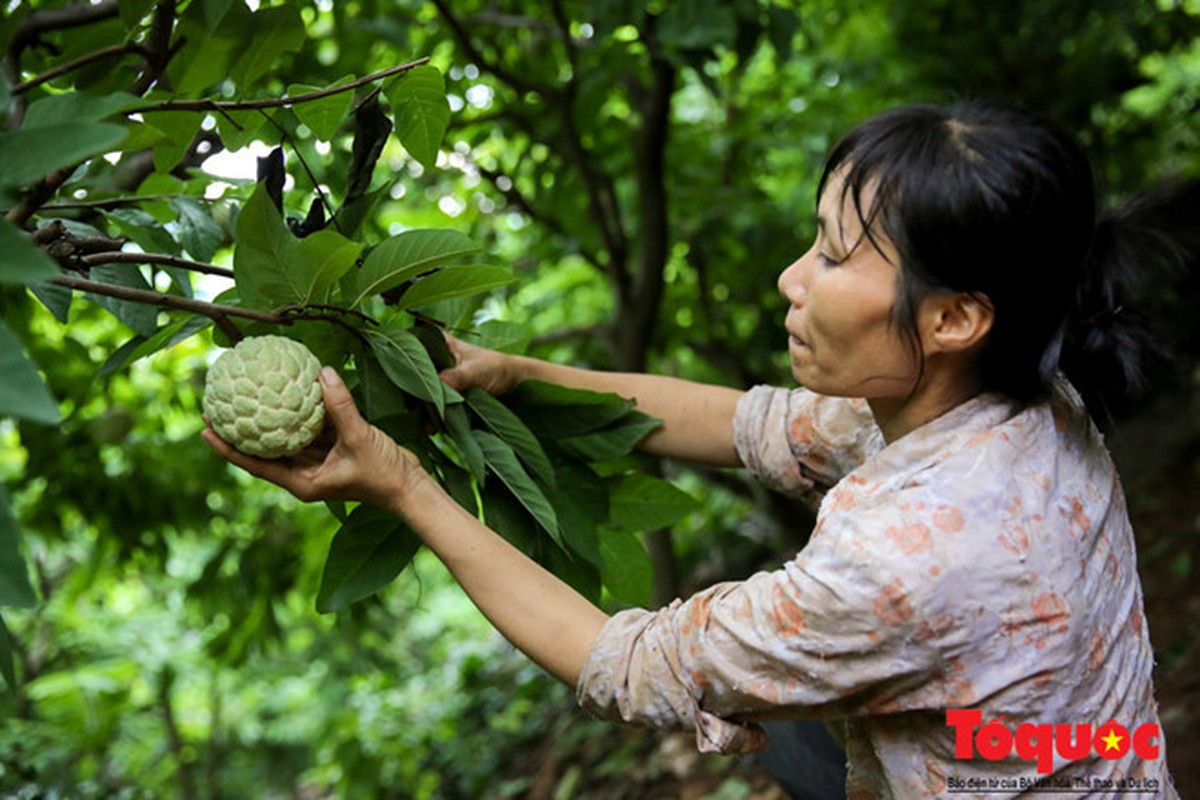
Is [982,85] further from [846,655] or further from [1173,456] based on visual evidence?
[846,655]

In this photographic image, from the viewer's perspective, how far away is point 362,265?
1.04 metres

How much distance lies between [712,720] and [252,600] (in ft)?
5.65

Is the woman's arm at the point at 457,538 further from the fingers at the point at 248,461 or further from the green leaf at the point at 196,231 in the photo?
the green leaf at the point at 196,231

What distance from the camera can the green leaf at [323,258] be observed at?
3.13 feet

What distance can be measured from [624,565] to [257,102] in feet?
2.06

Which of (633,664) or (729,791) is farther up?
(633,664)

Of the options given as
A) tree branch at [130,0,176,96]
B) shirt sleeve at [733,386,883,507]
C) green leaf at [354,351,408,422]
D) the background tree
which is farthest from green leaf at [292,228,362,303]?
shirt sleeve at [733,386,883,507]

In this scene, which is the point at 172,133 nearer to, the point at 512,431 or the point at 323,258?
the point at 323,258

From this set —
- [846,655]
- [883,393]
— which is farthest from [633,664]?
[883,393]

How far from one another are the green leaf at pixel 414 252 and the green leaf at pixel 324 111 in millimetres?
142

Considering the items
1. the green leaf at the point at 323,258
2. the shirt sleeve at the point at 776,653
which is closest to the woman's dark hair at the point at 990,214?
the shirt sleeve at the point at 776,653

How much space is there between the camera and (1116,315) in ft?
4.00


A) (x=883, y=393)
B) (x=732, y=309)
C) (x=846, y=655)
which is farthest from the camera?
(x=732, y=309)

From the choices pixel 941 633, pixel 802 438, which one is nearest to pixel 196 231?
pixel 802 438
